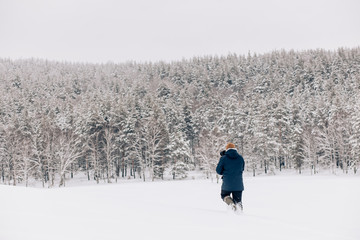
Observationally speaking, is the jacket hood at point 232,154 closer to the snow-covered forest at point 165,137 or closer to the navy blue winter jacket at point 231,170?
the navy blue winter jacket at point 231,170

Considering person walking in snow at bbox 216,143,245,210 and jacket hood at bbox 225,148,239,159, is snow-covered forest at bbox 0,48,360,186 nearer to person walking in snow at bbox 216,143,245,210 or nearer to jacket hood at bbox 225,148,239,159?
person walking in snow at bbox 216,143,245,210

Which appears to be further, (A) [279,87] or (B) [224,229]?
(A) [279,87]

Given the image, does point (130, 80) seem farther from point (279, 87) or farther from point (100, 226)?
point (100, 226)

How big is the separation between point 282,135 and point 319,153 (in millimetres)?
8375

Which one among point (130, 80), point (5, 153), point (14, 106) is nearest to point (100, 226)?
point (5, 153)

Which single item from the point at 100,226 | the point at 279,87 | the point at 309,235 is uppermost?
the point at 279,87

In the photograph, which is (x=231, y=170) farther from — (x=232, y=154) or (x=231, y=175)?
(x=232, y=154)

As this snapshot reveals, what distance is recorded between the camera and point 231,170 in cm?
736

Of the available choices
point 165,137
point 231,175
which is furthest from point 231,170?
point 165,137

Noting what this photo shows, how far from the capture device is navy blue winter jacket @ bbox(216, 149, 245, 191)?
288 inches

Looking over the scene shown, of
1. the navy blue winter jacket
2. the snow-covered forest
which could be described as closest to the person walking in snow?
Answer: the navy blue winter jacket

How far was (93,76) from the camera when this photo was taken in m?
149

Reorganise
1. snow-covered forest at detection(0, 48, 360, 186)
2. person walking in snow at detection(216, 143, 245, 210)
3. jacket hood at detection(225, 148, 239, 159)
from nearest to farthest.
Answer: person walking in snow at detection(216, 143, 245, 210)
jacket hood at detection(225, 148, 239, 159)
snow-covered forest at detection(0, 48, 360, 186)

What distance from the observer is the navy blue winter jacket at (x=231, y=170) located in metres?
7.31
